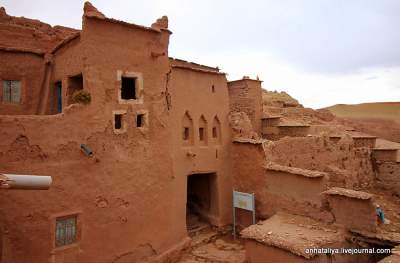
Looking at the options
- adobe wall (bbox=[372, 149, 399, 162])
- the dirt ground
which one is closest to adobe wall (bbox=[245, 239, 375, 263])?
A: the dirt ground

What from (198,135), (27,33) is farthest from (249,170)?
(27,33)

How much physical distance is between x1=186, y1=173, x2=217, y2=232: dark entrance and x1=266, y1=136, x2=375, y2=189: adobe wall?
305 cm

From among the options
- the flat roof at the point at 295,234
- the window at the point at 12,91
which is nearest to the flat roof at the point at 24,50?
the window at the point at 12,91

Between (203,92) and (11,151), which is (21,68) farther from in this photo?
(203,92)

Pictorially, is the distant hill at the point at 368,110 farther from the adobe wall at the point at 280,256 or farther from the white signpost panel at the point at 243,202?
the adobe wall at the point at 280,256

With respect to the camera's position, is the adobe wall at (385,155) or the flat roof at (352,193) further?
the adobe wall at (385,155)

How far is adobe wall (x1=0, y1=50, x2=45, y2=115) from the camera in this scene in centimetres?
1158

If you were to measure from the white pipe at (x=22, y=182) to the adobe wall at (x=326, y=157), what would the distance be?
1013cm

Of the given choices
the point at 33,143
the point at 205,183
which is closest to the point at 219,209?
the point at 205,183

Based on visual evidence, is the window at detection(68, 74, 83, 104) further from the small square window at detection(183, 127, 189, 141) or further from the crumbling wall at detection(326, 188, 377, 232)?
the crumbling wall at detection(326, 188, 377, 232)

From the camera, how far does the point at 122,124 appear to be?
1067cm

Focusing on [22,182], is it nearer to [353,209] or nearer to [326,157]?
[353,209]

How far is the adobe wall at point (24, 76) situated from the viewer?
11578 mm

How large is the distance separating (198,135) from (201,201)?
364 cm
